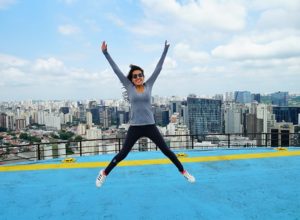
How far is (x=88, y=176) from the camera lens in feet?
18.5

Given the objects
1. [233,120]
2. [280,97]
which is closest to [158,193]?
[233,120]

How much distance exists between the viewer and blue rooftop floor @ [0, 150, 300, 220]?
3625 millimetres

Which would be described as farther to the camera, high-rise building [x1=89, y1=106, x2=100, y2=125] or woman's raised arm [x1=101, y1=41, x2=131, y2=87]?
high-rise building [x1=89, y1=106, x2=100, y2=125]

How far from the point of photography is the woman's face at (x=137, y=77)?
379 cm

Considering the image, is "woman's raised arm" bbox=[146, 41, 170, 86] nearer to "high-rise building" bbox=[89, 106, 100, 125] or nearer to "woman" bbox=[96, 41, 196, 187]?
"woman" bbox=[96, 41, 196, 187]

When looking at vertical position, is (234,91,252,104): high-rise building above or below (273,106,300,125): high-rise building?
above

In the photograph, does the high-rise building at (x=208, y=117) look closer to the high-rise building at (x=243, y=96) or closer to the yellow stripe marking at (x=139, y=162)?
the yellow stripe marking at (x=139, y=162)

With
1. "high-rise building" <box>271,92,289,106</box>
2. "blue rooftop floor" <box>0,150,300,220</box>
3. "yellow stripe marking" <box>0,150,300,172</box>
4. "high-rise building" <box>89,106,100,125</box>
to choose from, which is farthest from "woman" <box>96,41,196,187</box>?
"high-rise building" <box>271,92,289,106</box>

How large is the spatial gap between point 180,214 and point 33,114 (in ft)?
162

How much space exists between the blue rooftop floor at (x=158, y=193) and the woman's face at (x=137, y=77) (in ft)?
6.04

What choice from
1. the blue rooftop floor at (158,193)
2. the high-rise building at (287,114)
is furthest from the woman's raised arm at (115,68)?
the high-rise building at (287,114)

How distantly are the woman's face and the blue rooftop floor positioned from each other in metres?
1.84

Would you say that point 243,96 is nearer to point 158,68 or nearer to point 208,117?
point 208,117

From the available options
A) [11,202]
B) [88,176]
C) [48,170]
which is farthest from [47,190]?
[48,170]
